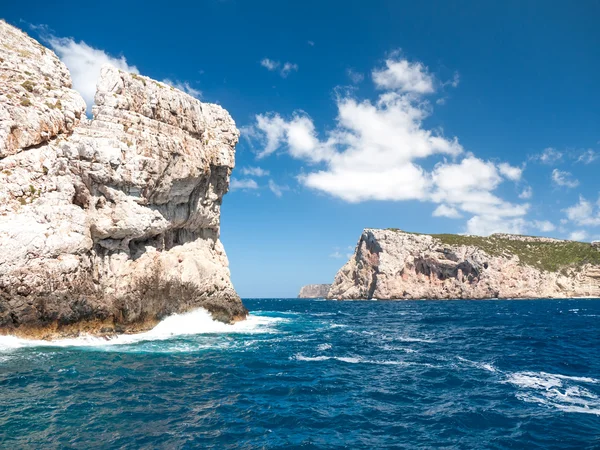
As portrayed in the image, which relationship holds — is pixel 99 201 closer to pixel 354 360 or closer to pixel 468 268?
pixel 354 360

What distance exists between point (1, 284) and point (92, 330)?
22.1ft

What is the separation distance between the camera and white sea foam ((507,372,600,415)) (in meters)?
14.1

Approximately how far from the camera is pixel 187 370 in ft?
63.2

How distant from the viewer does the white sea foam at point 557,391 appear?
14.1 m

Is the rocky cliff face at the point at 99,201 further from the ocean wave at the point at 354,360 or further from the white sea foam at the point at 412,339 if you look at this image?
the white sea foam at the point at 412,339

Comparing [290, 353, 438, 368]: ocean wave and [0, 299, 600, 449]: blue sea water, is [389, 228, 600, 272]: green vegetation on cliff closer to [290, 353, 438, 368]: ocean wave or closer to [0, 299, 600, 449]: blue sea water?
[0, 299, 600, 449]: blue sea water

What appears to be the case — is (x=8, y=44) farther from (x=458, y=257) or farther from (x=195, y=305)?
(x=458, y=257)

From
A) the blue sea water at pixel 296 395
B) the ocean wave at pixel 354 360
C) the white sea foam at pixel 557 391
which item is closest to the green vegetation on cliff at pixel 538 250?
the blue sea water at pixel 296 395

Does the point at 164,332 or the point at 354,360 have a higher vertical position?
the point at 164,332

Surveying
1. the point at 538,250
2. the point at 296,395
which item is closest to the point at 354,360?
the point at 296,395

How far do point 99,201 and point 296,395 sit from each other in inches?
974

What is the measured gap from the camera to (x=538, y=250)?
14100cm

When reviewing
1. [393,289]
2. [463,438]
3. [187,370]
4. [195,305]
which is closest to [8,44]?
[195,305]

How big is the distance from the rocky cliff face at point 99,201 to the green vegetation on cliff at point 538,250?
109436 millimetres
